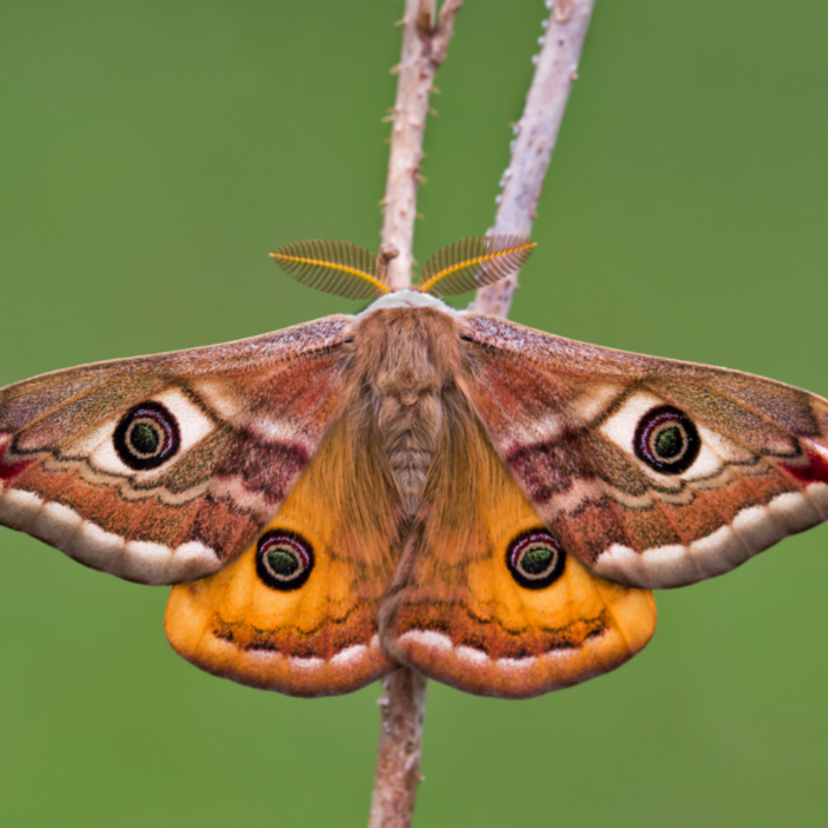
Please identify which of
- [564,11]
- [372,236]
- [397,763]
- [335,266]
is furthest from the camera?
[372,236]

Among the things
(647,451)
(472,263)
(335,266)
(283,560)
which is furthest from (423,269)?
(283,560)

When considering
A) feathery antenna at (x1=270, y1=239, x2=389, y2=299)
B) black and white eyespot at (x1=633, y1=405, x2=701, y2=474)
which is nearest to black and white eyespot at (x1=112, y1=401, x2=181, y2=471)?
feathery antenna at (x1=270, y1=239, x2=389, y2=299)

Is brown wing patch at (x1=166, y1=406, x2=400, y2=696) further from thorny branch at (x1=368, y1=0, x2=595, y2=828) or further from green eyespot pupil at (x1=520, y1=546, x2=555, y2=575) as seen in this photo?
thorny branch at (x1=368, y1=0, x2=595, y2=828)

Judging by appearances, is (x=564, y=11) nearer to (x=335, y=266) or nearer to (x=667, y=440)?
(x=335, y=266)

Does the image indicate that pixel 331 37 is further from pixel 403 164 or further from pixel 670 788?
pixel 670 788

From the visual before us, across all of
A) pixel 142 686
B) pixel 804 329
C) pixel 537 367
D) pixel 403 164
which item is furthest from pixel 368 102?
pixel 142 686
